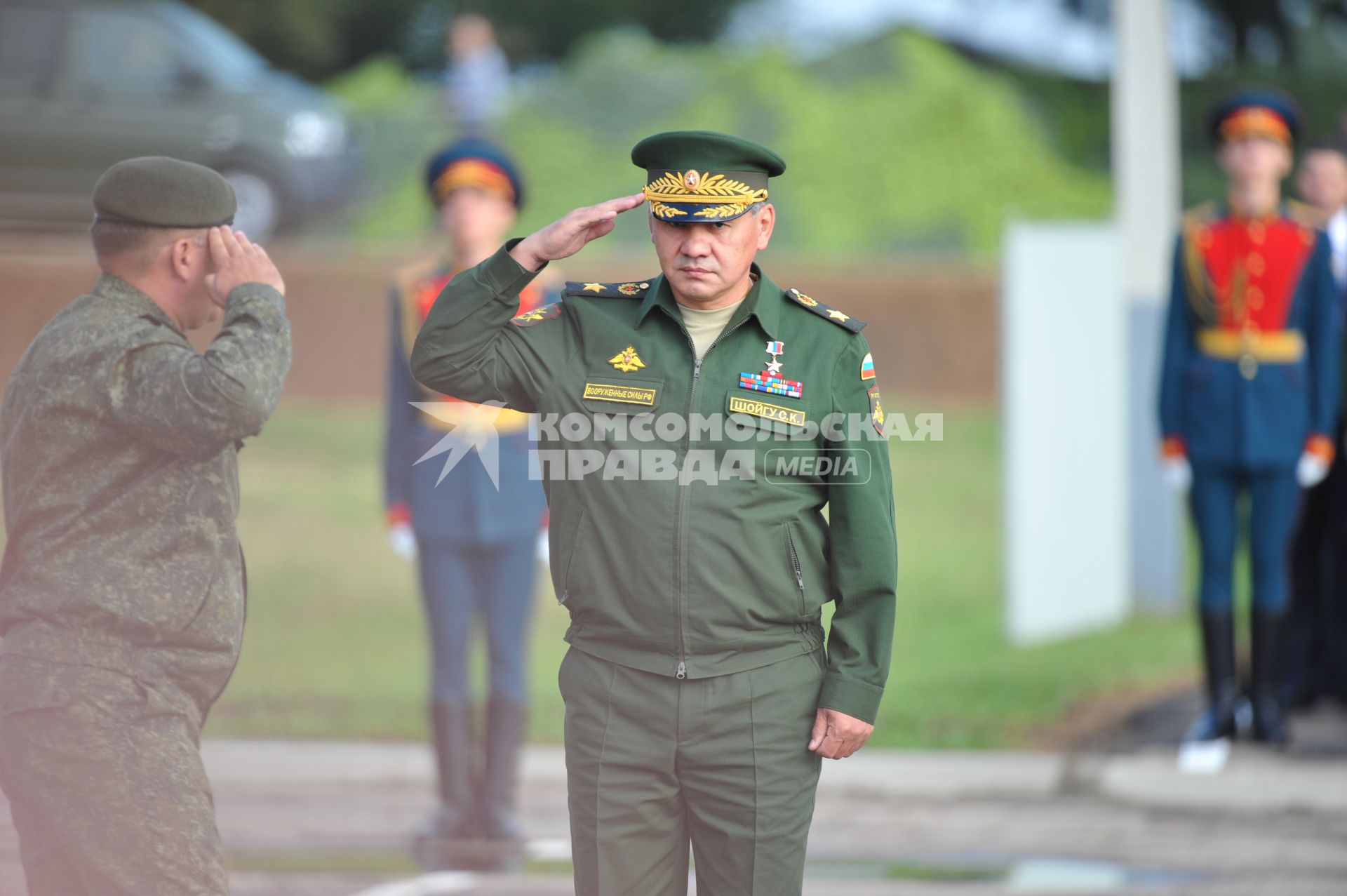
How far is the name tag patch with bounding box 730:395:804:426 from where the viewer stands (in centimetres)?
341

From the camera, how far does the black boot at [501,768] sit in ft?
19.7

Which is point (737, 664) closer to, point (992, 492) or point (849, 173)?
point (992, 492)

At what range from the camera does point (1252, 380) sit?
652 centimetres

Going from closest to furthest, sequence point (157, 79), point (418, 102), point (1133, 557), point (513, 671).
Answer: point (513, 671) < point (1133, 557) < point (157, 79) < point (418, 102)

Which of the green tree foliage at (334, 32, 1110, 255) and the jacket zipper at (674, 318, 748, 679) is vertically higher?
the green tree foliage at (334, 32, 1110, 255)

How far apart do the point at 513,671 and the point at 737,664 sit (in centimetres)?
270

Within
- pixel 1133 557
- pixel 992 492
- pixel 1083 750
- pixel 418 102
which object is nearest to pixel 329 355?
pixel 418 102

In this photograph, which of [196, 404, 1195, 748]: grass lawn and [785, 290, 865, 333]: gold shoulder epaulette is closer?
[785, 290, 865, 333]: gold shoulder epaulette

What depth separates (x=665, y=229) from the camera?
346cm

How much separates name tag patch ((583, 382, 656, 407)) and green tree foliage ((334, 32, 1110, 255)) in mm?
13958

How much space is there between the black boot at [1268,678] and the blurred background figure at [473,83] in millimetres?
11720

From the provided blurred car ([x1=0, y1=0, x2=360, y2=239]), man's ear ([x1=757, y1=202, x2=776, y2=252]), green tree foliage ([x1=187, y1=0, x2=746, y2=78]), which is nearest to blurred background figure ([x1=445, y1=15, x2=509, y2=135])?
blurred car ([x1=0, y1=0, x2=360, y2=239])

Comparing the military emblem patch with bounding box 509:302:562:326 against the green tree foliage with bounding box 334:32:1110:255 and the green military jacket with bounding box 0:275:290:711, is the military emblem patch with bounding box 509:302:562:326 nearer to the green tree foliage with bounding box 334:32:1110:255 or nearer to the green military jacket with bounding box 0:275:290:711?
the green military jacket with bounding box 0:275:290:711

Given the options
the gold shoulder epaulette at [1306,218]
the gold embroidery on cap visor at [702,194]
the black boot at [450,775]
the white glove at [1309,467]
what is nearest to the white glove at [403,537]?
the black boot at [450,775]
